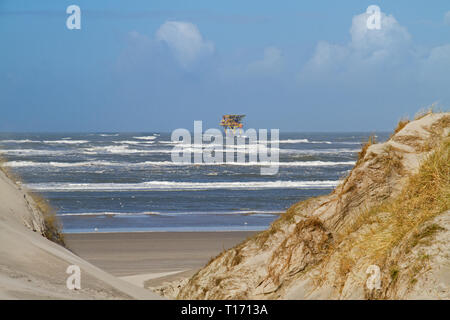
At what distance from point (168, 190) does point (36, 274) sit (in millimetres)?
23652

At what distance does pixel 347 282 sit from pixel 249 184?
25.1m

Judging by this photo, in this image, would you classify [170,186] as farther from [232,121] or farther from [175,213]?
[232,121]

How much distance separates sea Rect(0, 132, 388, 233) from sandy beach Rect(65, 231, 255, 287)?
3.87 feet

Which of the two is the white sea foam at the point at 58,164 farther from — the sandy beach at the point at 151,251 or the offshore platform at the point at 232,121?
the offshore platform at the point at 232,121

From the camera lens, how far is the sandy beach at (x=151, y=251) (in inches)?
475

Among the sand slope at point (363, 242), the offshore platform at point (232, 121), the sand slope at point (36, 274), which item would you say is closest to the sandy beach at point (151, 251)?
the sand slope at point (363, 242)

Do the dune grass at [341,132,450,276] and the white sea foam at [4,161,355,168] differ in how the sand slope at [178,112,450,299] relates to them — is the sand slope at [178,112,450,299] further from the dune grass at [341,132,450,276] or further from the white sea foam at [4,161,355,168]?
the white sea foam at [4,161,355,168]

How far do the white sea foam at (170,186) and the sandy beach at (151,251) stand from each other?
1246cm

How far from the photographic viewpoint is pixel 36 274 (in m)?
4.50

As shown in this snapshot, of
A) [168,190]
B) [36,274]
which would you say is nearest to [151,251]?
[36,274]

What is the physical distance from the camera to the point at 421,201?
216 inches
